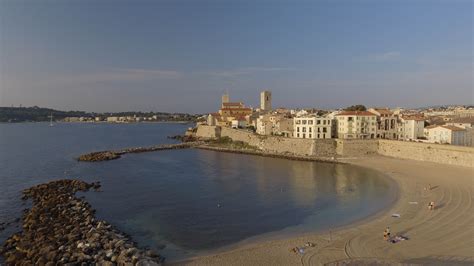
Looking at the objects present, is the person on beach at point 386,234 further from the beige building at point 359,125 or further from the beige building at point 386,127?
the beige building at point 386,127

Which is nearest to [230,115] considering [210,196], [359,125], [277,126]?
[277,126]

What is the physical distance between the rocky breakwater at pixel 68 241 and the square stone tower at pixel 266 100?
60.8 m

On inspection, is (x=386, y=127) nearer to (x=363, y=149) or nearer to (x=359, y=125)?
(x=359, y=125)

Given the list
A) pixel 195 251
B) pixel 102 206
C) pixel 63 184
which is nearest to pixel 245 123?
pixel 63 184

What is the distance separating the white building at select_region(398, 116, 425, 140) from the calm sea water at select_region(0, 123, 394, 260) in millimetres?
12663

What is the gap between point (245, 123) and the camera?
6012 centimetres

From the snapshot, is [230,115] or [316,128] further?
[230,115]

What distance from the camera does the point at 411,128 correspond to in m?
39.9

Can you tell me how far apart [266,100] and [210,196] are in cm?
5837

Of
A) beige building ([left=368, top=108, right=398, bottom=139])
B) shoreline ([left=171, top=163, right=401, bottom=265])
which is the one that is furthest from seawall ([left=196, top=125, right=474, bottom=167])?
shoreline ([left=171, top=163, right=401, bottom=265])

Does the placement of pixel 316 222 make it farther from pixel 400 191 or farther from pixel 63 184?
pixel 63 184

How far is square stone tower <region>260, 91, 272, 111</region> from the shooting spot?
77750 mm

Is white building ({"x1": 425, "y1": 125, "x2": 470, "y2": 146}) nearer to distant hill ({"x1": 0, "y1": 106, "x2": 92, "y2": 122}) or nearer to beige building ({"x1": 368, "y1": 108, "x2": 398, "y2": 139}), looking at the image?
beige building ({"x1": 368, "y1": 108, "x2": 398, "y2": 139})

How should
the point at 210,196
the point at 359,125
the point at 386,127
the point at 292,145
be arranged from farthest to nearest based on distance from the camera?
1. the point at 386,127
2. the point at 292,145
3. the point at 359,125
4. the point at 210,196
